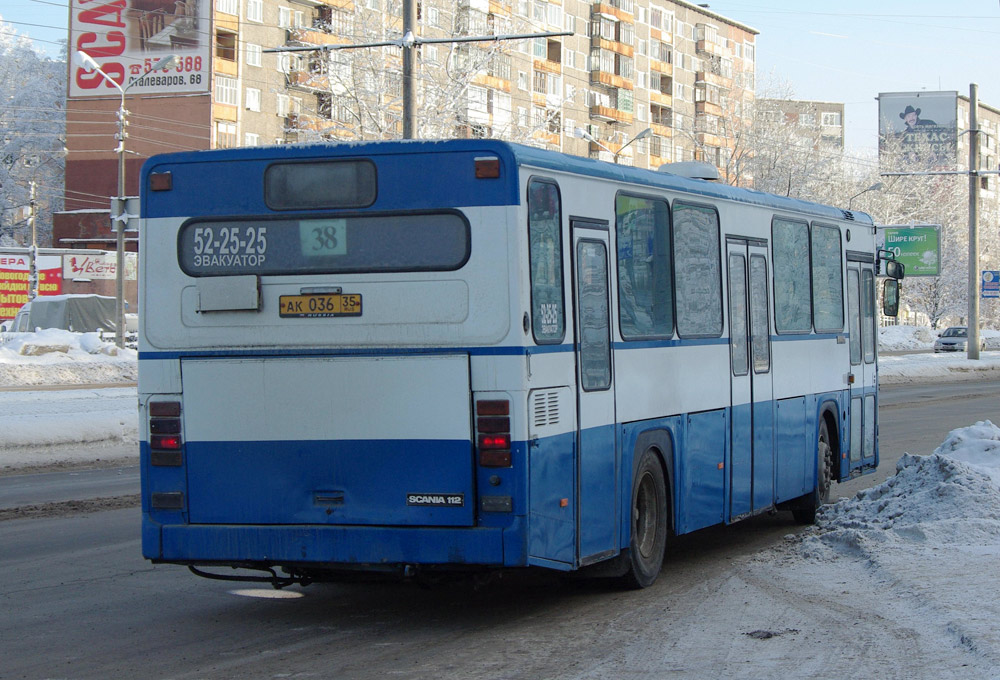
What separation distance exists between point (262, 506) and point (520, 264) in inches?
79.3

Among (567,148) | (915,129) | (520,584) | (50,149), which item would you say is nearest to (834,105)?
(915,129)

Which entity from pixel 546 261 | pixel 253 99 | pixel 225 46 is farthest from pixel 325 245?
pixel 253 99

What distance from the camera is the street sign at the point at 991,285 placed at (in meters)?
65.2

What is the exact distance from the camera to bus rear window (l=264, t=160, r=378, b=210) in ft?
25.1

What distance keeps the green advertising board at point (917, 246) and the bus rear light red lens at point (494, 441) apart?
59504 mm

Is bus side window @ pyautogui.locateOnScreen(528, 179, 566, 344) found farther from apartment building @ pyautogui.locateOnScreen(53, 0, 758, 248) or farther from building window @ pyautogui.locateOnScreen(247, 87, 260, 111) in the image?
building window @ pyautogui.locateOnScreen(247, 87, 260, 111)

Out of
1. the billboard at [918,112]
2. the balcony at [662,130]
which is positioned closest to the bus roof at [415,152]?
the balcony at [662,130]

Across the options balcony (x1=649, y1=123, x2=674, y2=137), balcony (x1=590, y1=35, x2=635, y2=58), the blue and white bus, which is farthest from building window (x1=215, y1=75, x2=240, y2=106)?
the blue and white bus

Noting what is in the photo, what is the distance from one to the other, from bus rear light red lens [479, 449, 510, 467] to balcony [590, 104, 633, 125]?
82.8 meters

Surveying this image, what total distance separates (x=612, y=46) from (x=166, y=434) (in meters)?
85.6

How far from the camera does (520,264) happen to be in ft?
24.0

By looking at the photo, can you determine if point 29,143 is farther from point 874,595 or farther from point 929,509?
point 874,595

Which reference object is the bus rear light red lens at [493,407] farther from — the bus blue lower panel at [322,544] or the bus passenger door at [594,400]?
the bus passenger door at [594,400]

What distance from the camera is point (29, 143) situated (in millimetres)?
78250
